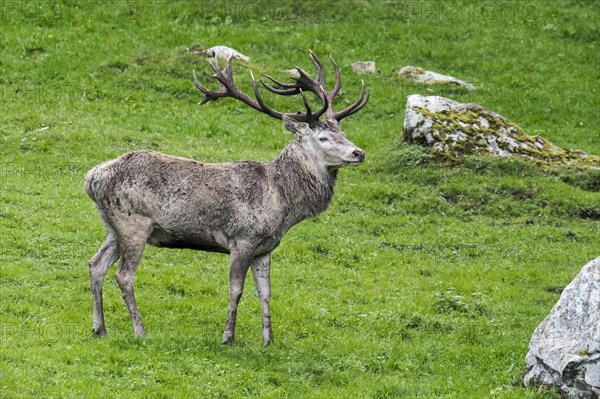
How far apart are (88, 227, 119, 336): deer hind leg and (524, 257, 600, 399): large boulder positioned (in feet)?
18.1

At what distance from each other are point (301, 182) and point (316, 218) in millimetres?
6211

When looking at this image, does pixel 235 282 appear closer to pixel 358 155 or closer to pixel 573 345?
pixel 358 155

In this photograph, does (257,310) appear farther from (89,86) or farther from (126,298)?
(89,86)

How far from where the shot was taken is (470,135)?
23.2 metres

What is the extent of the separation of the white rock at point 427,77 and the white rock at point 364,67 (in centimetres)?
87

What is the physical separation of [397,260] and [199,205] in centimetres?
596

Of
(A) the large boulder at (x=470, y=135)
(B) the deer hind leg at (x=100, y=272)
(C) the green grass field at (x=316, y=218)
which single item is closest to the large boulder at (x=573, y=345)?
(C) the green grass field at (x=316, y=218)

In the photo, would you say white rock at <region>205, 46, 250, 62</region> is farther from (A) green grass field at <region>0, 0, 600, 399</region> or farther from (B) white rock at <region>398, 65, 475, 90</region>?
(B) white rock at <region>398, 65, 475, 90</region>

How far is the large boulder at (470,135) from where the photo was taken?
23.0m

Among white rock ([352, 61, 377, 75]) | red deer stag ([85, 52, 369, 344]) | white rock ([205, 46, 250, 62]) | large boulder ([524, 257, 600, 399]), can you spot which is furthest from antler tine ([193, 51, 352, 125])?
white rock ([352, 61, 377, 75])

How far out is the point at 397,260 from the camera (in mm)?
17969

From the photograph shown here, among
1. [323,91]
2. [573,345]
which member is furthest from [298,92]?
[573,345]

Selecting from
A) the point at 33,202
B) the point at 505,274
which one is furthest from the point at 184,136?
the point at 505,274

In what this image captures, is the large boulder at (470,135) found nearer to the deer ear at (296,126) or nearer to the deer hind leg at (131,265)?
the deer ear at (296,126)
